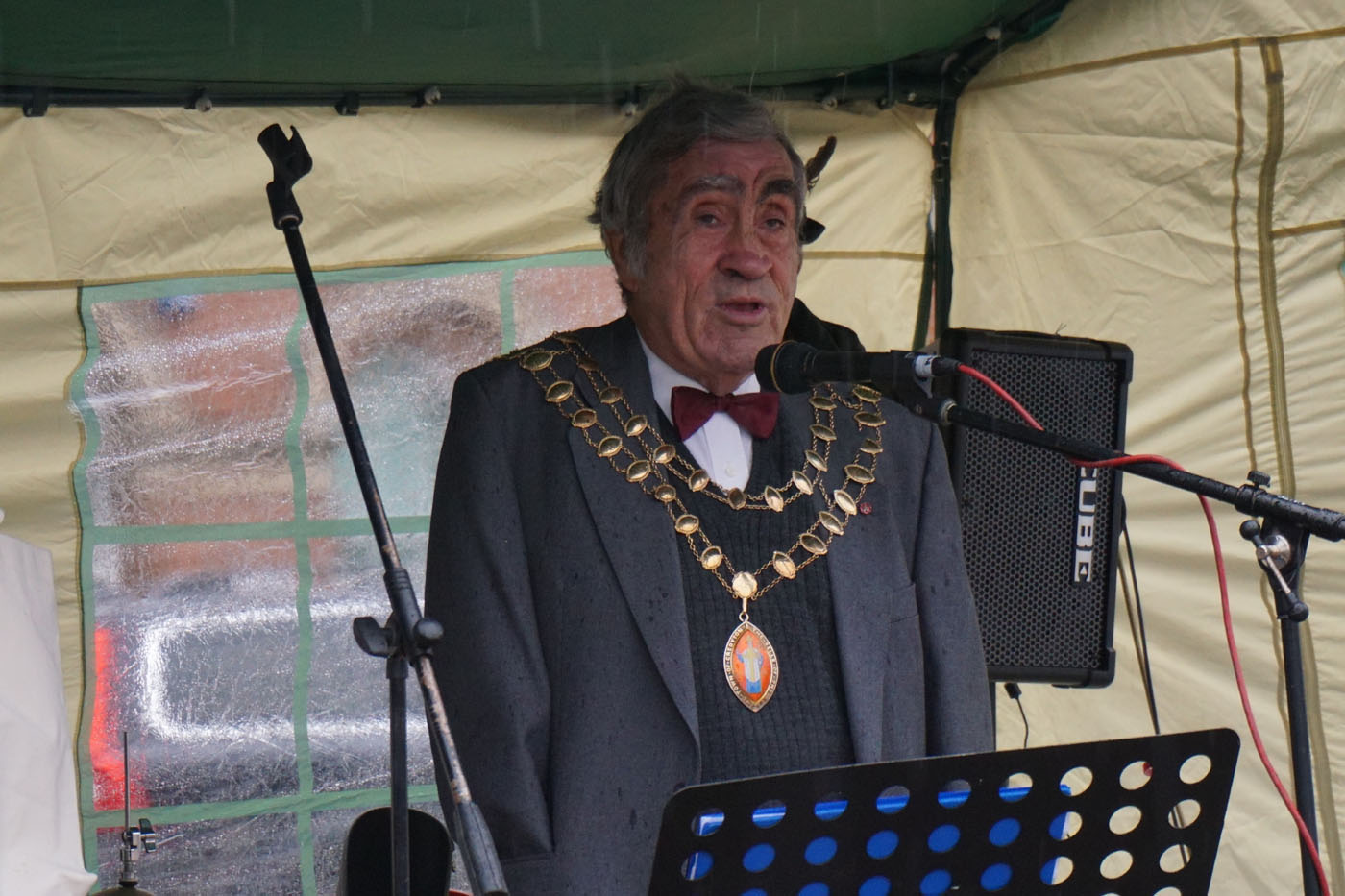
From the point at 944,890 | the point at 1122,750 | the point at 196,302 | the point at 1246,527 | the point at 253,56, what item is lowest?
the point at 944,890

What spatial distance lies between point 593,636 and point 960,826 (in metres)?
0.70

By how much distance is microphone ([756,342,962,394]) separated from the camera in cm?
166

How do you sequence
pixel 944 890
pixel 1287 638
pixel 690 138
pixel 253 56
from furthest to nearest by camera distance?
pixel 253 56
pixel 690 138
pixel 1287 638
pixel 944 890

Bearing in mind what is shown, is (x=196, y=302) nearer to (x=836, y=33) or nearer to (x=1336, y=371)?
(x=836, y=33)

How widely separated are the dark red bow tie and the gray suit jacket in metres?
0.04

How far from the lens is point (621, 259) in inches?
98.2

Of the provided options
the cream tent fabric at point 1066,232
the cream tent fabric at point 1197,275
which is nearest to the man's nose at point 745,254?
the cream tent fabric at point 1066,232

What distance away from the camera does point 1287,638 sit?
66.3 inches

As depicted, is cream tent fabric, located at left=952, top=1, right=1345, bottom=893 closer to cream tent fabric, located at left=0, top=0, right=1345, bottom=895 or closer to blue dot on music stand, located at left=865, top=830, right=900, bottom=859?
cream tent fabric, located at left=0, top=0, right=1345, bottom=895

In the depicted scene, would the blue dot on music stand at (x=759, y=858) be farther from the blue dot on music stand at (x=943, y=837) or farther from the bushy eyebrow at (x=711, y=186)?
the bushy eyebrow at (x=711, y=186)

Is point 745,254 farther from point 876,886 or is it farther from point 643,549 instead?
point 876,886

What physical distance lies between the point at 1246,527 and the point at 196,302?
6.93 ft

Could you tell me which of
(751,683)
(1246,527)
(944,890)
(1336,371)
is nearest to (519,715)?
(751,683)

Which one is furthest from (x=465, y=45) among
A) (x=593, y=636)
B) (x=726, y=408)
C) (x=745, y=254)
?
(x=593, y=636)
